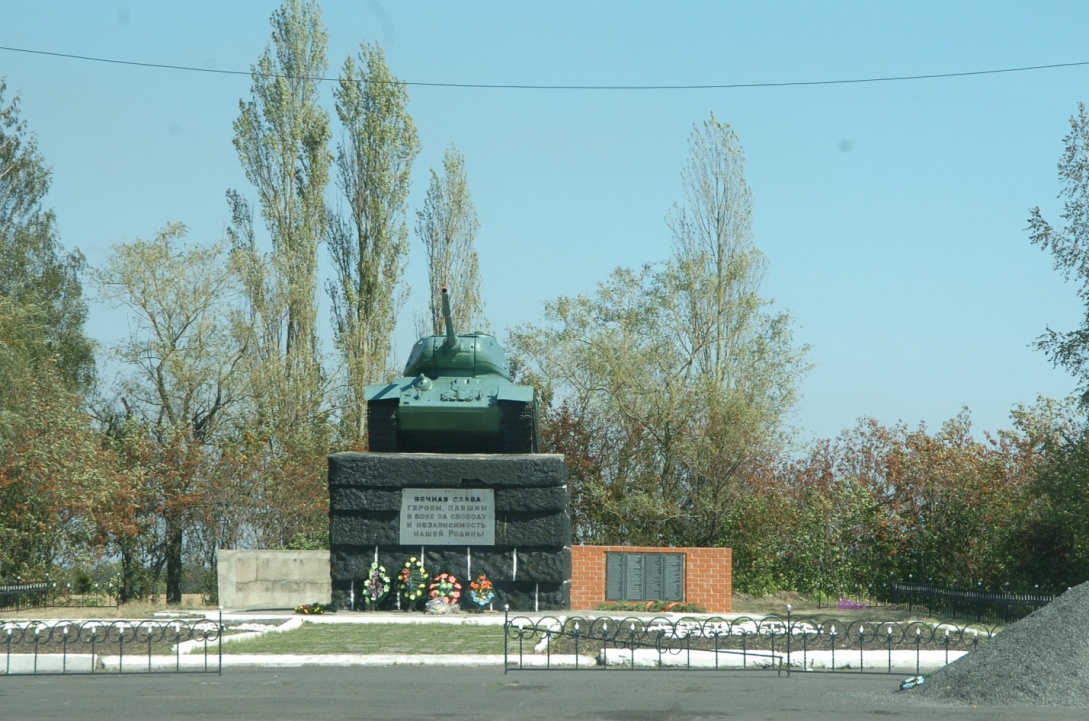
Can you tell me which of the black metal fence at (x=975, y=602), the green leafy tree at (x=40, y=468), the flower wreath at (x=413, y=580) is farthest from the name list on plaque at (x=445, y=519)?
the green leafy tree at (x=40, y=468)

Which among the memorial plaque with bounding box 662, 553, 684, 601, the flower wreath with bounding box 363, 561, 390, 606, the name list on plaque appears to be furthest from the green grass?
the memorial plaque with bounding box 662, 553, 684, 601

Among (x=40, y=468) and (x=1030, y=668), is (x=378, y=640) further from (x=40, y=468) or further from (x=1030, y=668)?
(x=40, y=468)

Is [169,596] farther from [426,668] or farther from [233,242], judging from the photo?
[426,668]

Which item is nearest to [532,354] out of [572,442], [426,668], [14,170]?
[572,442]

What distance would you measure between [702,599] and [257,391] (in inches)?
528

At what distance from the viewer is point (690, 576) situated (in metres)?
22.3

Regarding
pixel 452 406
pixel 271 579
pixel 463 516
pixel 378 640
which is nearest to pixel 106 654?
pixel 378 640

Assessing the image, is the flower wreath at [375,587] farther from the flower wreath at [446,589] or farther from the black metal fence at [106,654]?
the black metal fence at [106,654]

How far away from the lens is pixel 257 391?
103 ft

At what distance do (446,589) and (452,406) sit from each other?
→ 9.12 feet

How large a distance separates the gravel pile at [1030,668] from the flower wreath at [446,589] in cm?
1000

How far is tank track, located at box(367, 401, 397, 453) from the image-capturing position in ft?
68.1

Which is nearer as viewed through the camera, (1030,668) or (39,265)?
(1030,668)

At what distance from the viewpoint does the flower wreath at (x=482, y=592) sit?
2006cm
